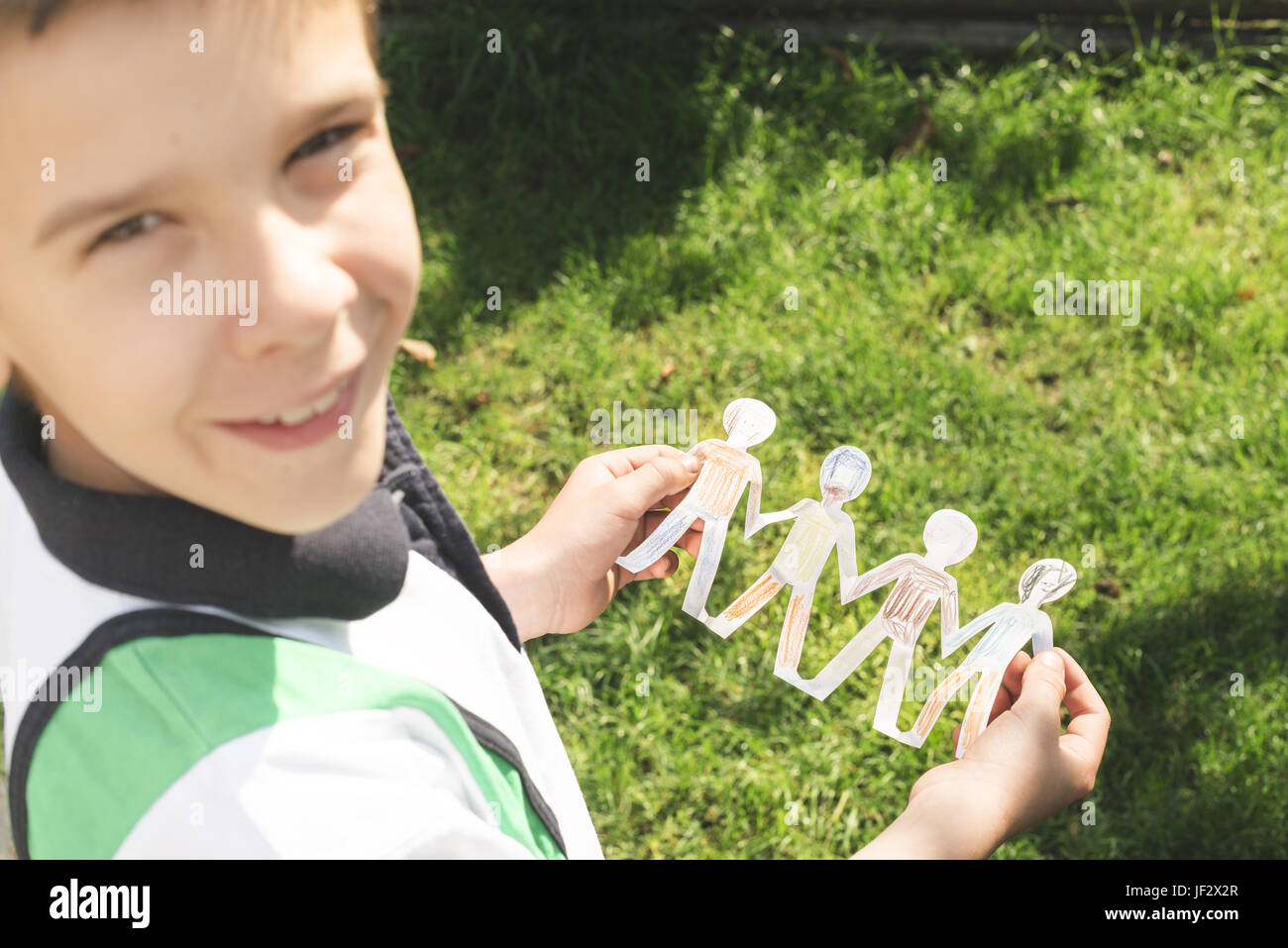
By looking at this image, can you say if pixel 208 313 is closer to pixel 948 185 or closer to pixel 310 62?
pixel 310 62

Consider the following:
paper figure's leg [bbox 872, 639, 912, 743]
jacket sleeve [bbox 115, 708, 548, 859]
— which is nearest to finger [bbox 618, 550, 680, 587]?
paper figure's leg [bbox 872, 639, 912, 743]

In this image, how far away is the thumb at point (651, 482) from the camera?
1.60m

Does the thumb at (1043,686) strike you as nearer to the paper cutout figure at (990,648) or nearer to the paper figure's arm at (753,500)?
the paper cutout figure at (990,648)

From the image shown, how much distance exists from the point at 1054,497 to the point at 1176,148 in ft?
4.77

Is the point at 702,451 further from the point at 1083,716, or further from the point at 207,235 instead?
the point at 207,235

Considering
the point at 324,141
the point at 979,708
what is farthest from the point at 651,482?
the point at 324,141

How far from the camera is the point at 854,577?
5.18 ft

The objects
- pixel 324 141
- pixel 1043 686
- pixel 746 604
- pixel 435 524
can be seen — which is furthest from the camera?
pixel 746 604

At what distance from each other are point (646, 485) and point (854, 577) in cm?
35

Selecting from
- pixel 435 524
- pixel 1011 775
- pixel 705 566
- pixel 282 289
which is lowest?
pixel 1011 775

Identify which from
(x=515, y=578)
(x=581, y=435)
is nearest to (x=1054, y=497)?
(x=581, y=435)

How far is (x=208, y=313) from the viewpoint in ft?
2.55

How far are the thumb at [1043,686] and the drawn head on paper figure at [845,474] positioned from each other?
0.36 m

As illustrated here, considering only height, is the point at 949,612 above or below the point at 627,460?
below
